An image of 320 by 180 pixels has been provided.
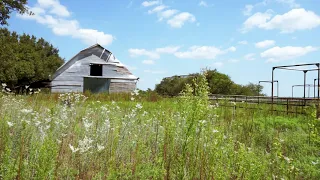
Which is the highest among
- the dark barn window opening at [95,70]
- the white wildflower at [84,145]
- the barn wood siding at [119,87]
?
the dark barn window opening at [95,70]

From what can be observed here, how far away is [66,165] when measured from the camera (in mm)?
4086

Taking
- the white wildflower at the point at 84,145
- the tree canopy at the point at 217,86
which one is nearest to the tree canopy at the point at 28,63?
the tree canopy at the point at 217,86

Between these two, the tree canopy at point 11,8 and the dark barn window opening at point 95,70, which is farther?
the dark barn window opening at point 95,70

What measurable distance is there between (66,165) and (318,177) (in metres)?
3.90

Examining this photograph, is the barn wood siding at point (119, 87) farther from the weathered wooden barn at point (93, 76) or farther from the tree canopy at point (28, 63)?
the tree canopy at point (28, 63)

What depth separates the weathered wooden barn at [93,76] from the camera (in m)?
30.2

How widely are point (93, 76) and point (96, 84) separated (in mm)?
1297

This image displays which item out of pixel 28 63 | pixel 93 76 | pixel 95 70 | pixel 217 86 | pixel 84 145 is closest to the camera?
pixel 84 145

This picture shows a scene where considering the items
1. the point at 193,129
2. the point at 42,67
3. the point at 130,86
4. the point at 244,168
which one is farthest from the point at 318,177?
the point at 42,67

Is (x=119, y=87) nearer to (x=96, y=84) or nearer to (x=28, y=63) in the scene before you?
(x=96, y=84)

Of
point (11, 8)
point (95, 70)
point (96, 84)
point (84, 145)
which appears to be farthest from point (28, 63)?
point (84, 145)

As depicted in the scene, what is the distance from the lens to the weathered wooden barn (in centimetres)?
3017

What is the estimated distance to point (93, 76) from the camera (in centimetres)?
3055

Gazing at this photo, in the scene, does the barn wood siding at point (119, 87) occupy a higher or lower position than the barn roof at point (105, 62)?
lower
